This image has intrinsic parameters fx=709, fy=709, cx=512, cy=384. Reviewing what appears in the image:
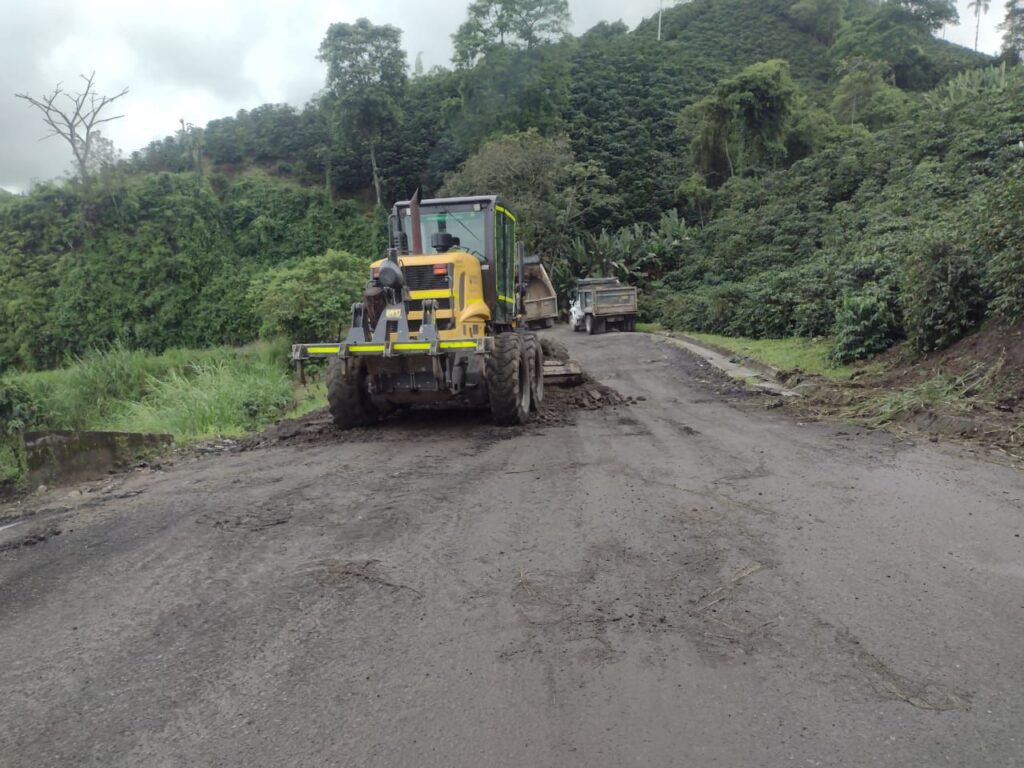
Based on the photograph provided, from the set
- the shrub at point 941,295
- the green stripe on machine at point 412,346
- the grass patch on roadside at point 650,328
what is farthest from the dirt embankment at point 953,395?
the grass patch on roadside at point 650,328

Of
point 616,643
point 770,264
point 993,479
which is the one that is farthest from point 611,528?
point 770,264

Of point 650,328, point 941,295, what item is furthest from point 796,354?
point 650,328

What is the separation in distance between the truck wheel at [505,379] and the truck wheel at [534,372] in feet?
2.99

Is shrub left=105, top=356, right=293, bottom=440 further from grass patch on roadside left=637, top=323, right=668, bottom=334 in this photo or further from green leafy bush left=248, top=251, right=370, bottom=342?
grass patch on roadside left=637, top=323, right=668, bottom=334

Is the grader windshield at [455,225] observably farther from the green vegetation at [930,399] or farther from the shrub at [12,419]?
the shrub at [12,419]

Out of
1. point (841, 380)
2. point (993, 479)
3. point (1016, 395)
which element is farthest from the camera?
point (841, 380)

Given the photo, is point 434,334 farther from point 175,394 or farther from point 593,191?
point 593,191

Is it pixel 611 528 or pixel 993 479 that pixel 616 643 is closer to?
pixel 611 528

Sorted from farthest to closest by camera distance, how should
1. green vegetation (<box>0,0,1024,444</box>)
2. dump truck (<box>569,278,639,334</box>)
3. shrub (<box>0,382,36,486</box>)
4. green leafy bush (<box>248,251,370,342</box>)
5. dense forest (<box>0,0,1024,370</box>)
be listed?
dump truck (<box>569,278,639,334</box>)
green leafy bush (<box>248,251,370,342</box>)
dense forest (<box>0,0,1024,370</box>)
green vegetation (<box>0,0,1024,444</box>)
shrub (<box>0,382,36,486</box>)

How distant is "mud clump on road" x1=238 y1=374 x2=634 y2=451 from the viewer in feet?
30.0

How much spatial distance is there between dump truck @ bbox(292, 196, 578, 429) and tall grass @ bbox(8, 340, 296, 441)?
273cm

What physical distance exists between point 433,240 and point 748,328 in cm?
1439

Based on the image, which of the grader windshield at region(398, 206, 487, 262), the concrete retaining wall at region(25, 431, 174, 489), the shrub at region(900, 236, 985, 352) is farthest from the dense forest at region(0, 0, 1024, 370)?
the concrete retaining wall at region(25, 431, 174, 489)

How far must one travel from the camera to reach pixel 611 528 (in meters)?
5.13
